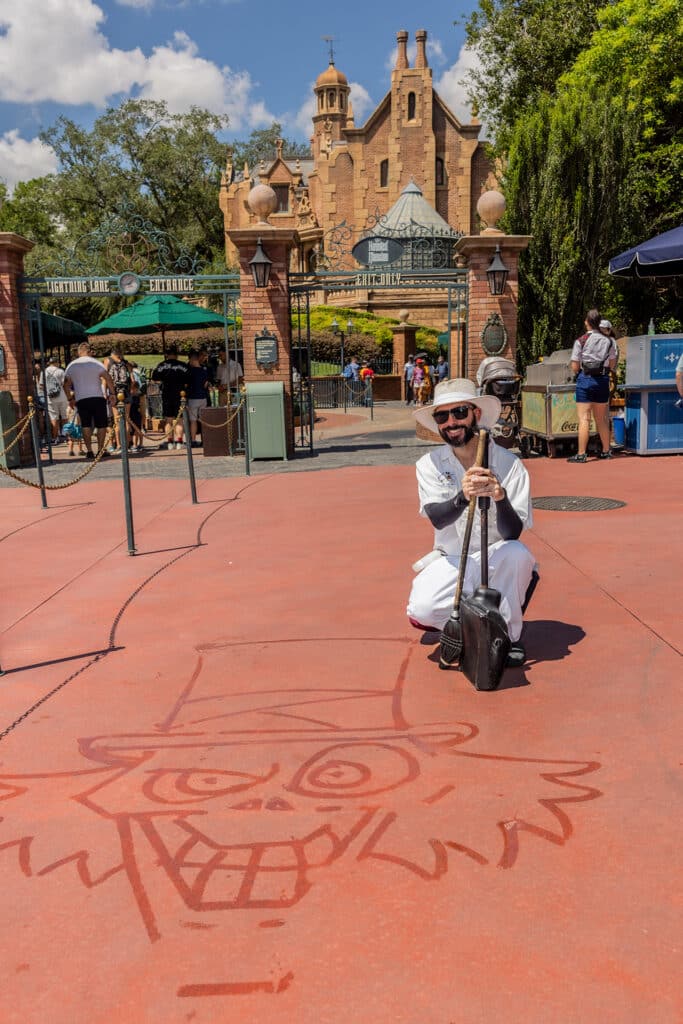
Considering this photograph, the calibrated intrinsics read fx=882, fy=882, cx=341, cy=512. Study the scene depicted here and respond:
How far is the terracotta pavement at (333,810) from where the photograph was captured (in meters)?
2.15

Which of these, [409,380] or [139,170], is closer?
[409,380]

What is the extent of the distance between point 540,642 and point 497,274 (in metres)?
10.6

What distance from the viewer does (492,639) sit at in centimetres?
383

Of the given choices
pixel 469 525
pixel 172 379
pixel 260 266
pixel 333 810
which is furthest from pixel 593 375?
pixel 333 810

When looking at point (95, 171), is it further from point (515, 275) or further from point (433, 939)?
point (433, 939)

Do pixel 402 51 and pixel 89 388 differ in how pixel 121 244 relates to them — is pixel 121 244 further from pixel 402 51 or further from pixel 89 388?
pixel 402 51

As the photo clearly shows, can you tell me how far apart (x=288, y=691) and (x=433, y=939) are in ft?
6.17

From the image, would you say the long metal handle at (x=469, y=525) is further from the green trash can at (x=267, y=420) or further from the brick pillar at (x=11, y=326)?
the brick pillar at (x=11, y=326)

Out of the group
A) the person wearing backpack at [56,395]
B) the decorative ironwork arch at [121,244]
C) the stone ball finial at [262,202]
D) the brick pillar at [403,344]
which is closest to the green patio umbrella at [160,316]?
the decorative ironwork arch at [121,244]

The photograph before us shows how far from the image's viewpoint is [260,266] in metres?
13.8

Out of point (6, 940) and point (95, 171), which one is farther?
point (95, 171)

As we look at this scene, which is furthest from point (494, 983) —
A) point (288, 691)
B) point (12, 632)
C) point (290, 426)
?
point (290, 426)

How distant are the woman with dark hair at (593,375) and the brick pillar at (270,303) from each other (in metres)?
4.74

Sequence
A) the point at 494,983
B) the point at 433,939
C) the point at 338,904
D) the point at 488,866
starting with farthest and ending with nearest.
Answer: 1. the point at 488,866
2. the point at 338,904
3. the point at 433,939
4. the point at 494,983
